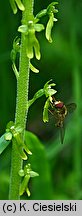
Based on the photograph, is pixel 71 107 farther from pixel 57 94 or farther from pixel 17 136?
pixel 57 94

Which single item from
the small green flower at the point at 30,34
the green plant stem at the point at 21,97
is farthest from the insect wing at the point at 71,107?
the small green flower at the point at 30,34

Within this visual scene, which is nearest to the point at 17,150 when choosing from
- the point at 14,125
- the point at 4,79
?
the point at 14,125

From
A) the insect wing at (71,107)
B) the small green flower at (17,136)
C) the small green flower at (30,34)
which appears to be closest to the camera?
the small green flower at (30,34)

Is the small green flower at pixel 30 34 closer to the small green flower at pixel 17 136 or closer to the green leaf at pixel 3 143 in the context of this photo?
the small green flower at pixel 17 136

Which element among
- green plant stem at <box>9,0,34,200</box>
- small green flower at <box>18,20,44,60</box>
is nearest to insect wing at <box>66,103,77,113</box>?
green plant stem at <box>9,0,34,200</box>

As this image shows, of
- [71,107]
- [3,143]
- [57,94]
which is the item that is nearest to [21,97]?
[3,143]

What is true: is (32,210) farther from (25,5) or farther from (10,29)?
(10,29)
